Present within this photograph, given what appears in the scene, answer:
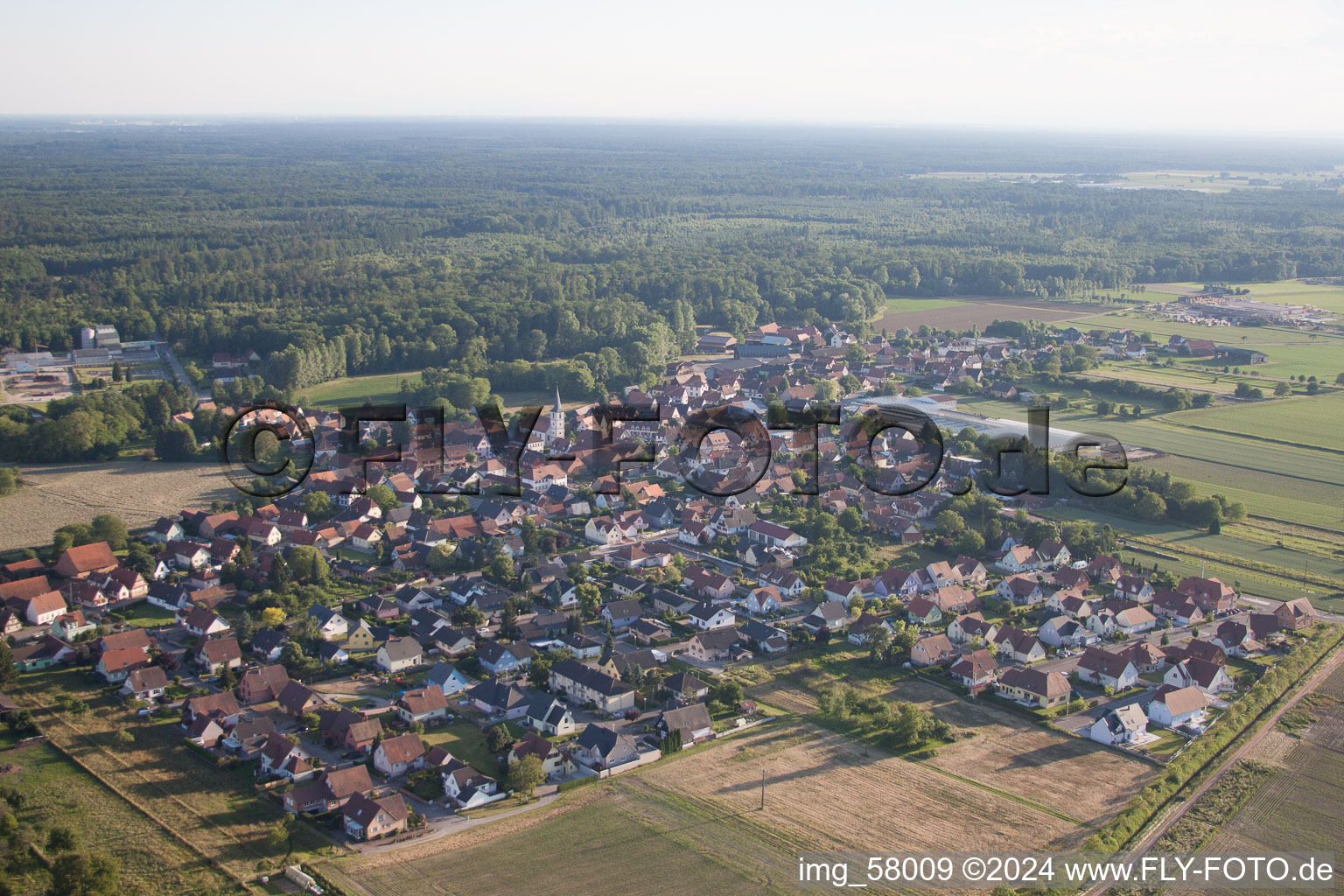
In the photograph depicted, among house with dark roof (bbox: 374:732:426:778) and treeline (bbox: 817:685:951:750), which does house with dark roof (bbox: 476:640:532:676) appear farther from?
treeline (bbox: 817:685:951:750)

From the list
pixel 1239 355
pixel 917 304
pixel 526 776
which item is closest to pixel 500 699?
pixel 526 776

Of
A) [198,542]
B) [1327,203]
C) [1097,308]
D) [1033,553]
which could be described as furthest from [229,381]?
[1327,203]

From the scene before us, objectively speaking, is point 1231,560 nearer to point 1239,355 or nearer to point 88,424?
point 1239,355

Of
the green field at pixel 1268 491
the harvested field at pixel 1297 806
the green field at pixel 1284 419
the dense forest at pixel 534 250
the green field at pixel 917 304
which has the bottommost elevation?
the harvested field at pixel 1297 806

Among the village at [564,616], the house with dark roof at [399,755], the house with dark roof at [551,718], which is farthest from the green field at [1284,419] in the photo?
the house with dark roof at [399,755]

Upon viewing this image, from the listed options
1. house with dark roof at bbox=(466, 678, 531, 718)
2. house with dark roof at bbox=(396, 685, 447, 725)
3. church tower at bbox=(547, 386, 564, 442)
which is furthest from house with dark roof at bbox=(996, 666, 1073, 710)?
church tower at bbox=(547, 386, 564, 442)

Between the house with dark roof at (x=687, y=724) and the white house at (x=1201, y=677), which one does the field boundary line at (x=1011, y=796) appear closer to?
the house with dark roof at (x=687, y=724)
